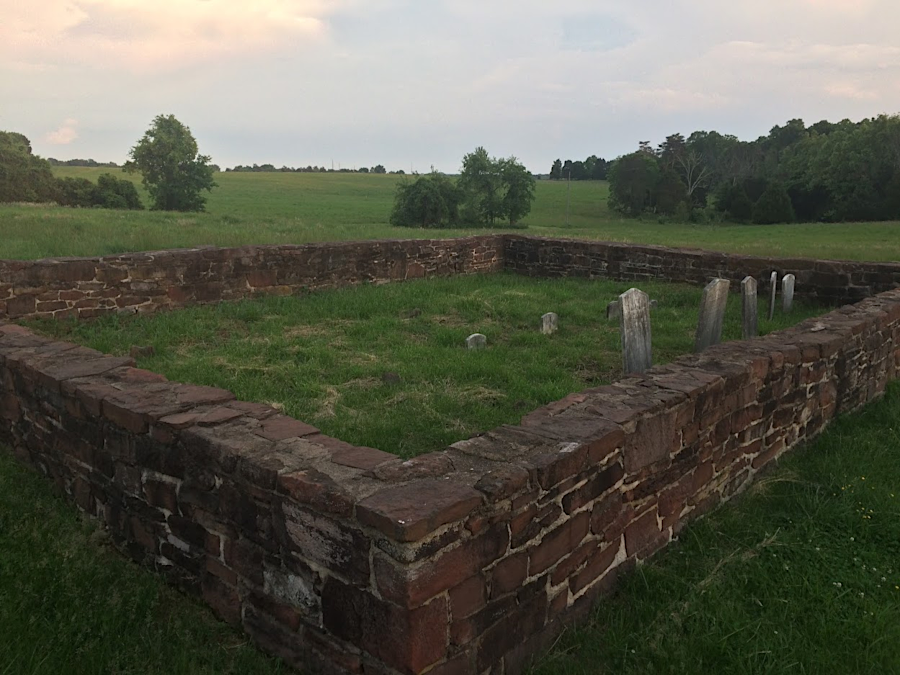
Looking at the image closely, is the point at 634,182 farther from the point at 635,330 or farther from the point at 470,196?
the point at 635,330

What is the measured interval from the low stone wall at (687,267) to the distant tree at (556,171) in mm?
94592

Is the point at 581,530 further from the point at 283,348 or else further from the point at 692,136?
the point at 692,136

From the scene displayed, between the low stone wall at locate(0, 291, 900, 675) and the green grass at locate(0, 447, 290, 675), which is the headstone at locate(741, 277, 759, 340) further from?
the green grass at locate(0, 447, 290, 675)

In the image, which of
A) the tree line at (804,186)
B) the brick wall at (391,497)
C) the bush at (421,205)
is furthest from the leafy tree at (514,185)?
the brick wall at (391,497)

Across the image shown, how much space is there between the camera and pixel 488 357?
731cm

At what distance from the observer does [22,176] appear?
38.0 metres

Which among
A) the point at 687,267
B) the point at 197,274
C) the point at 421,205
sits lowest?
the point at 687,267

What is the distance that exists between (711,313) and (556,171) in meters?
104

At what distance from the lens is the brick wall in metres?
2.52

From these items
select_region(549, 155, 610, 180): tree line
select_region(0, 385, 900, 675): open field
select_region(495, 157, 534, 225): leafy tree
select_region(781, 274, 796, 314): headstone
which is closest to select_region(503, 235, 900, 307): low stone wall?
select_region(781, 274, 796, 314): headstone

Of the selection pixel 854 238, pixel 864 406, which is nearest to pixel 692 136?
Result: pixel 854 238

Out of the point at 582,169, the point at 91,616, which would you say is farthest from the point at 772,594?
the point at 582,169

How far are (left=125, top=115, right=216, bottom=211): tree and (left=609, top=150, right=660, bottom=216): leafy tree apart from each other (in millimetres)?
31409

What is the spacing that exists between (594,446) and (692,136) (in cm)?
9050
